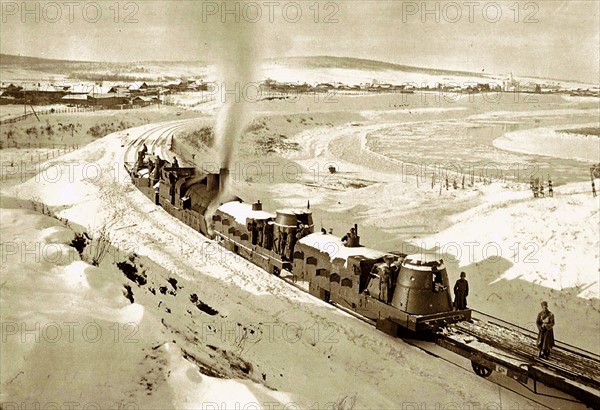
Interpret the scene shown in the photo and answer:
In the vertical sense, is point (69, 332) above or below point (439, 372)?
above

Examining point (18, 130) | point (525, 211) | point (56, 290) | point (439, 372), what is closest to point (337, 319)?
point (439, 372)

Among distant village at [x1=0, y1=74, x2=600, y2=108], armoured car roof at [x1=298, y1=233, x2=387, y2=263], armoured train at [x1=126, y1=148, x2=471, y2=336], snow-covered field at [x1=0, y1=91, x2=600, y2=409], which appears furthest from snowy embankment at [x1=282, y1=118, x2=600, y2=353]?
distant village at [x1=0, y1=74, x2=600, y2=108]

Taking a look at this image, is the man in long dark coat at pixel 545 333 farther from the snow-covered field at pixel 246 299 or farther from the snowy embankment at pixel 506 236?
the snowy embankment at pixel 506 236

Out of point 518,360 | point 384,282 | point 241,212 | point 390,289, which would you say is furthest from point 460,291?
point 241,212

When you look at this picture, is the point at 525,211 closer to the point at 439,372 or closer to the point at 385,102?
the point at 439,372

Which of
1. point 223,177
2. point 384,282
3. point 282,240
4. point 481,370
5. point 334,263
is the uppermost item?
point 223,177

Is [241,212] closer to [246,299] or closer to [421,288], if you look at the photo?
[246,299]
